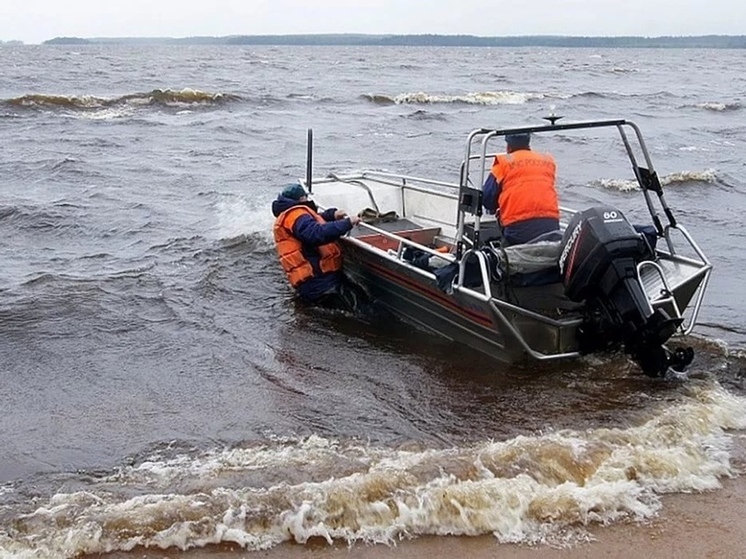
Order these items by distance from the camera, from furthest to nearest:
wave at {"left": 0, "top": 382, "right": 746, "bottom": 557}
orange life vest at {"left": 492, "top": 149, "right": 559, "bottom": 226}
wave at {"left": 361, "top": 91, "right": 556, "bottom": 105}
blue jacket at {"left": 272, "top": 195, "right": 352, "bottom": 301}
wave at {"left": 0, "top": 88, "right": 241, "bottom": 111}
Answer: wave at {"left": 361, "top": 91, "right": 556, "bottom": 105}, wave at {"left": 0, "top": 88, "right": 241, "bottom": 111}, blue jacket at {"left": 272, "top": 195, "right": 352, "bottom": 301}, orange life vest at {"left": 492, "top": 149, "right": 559, "bottom": 226}, wave at {"left": 0, "top": 382, "right": 746, "bottom": 557}

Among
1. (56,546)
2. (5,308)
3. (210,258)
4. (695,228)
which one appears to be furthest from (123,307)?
(695,228)

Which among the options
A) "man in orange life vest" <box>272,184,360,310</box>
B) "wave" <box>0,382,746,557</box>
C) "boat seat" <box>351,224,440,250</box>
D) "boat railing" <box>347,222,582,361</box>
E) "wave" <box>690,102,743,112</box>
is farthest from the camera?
"wave" <box>690,102,743,112</box>

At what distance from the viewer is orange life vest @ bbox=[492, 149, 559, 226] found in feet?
20.9

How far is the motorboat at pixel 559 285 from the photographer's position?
5426 millimetres

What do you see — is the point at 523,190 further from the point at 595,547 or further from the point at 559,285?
the point at 595,547

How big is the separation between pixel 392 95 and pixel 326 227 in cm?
2715

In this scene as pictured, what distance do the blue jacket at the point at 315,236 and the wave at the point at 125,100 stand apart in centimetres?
2180

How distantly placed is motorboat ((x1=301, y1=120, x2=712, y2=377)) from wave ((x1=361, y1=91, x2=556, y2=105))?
82.3 ft

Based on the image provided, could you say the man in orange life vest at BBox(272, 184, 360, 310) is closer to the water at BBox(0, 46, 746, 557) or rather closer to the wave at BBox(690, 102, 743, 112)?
the water at BBox(0, 46, 746, 557)

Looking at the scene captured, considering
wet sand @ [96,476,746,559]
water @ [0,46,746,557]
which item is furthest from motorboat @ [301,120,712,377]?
wet sand @ [96,476,746,559]

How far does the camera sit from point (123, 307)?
8281 millimetres

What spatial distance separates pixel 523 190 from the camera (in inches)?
252

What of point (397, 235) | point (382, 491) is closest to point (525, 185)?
point (397, 235)

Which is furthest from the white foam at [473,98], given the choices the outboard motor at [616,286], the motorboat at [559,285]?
the outboard motor at [616,286]
